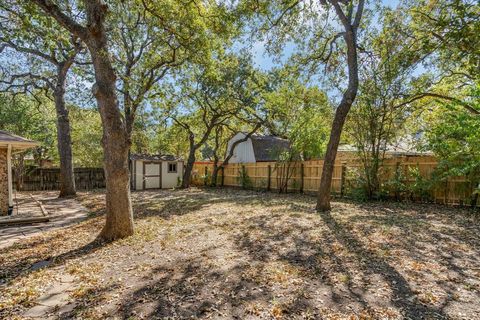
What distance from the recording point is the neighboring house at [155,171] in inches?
691

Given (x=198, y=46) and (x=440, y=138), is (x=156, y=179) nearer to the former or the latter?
(x=198, y=46)

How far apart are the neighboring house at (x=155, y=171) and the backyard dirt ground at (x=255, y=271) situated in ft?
37.2

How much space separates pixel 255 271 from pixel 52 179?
60.2 ft

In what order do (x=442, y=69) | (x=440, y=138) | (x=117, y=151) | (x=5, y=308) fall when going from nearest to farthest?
1. (x=5, y=308)
2. (x=117, y=151)
3. (x=440, y=138)
4. (x=442, y=69)

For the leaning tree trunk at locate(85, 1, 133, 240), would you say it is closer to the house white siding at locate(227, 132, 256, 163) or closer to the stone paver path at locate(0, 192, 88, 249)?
the stone paver path at locate(0, 192, 88, 249)

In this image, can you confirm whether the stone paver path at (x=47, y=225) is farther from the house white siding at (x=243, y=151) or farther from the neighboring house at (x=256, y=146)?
the house white siding at (x=243, y=151)

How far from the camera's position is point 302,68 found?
34.8 feet

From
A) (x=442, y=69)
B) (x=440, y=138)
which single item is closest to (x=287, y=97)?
(x=442, y=69)

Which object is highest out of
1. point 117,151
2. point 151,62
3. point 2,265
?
point 151,62

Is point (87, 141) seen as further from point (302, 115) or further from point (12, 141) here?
point (302, 115)

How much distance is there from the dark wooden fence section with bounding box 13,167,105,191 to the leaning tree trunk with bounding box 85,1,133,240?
14669 millimetres

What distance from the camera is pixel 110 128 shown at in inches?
205

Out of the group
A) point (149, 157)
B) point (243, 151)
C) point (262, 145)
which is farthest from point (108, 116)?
point (243, 151)

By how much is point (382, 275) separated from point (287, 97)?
11.6m
